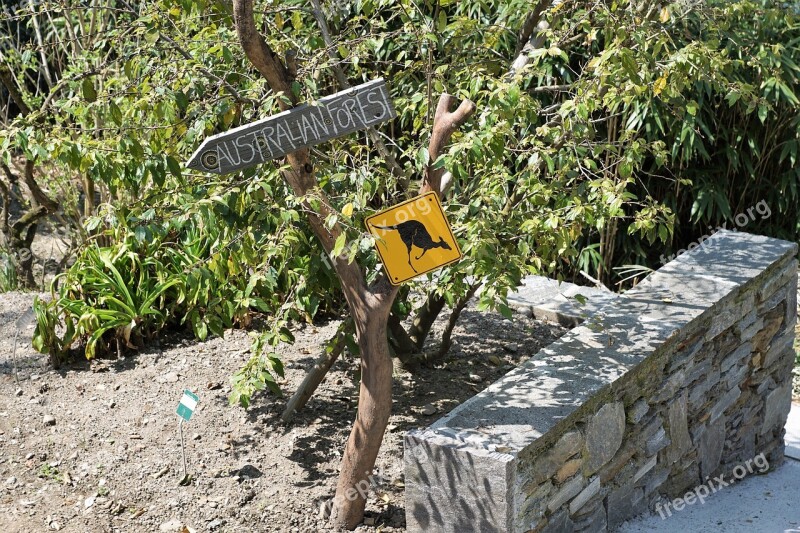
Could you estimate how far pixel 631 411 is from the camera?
333cm

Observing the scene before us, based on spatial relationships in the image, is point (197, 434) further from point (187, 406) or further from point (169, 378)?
point (169, 378)

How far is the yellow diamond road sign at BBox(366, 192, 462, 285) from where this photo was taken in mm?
2854

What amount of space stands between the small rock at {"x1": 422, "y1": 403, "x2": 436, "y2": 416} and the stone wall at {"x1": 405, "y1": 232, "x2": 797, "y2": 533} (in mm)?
578

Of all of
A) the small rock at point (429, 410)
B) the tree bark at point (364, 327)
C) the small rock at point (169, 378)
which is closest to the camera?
the tree bark at point (364, 327)

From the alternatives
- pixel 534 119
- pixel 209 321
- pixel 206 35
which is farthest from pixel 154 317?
pixel 534 119

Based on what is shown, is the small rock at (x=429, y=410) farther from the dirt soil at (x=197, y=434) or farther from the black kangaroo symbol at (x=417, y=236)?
the black kangaroo symbol at (x=417, y=236)

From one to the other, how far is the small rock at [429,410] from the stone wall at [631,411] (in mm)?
578

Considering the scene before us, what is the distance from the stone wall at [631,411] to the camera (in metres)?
2.78

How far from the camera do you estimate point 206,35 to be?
10.9 ft

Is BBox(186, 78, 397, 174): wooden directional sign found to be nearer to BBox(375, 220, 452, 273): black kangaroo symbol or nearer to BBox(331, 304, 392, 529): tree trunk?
BBox(375, 220, 452, 273): black kangaroo symbol

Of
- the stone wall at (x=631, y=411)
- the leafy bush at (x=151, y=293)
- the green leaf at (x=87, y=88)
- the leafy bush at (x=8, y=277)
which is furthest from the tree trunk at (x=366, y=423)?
the leafy bush at (x=8, y=277)

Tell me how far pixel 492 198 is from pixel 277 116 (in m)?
0.91

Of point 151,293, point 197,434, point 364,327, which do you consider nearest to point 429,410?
point 364,327

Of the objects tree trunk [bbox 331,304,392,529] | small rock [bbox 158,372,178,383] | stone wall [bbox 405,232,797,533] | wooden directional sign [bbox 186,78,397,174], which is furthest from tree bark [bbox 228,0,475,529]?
small rock [bbox 158,372,178,383]
